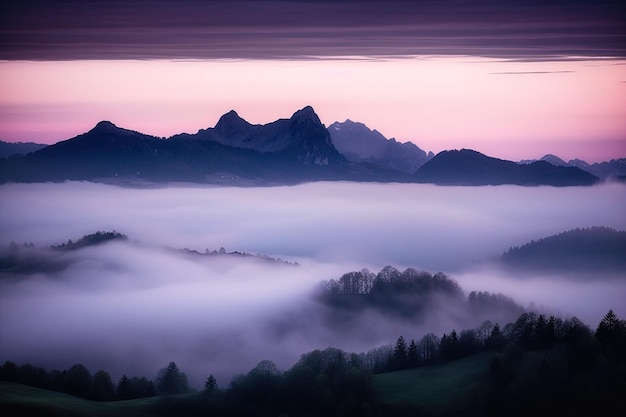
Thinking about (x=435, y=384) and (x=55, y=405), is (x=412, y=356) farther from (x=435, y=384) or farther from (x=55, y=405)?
(x=55, y=405)

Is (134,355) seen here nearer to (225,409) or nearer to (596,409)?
(225,409)

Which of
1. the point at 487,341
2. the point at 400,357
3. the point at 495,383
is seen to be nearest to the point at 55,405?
the point at 400,357

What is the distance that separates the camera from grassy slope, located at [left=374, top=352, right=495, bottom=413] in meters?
108

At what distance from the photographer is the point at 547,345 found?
4555 inches

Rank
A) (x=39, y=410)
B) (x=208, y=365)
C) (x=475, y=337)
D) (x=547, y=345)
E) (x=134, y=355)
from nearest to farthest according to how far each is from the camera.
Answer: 1. (x=39, y=410)
2. (x=547, y=345)
3. (x=475, y=337)
4. (x=208, y=365)
5. (x=134, y=355)

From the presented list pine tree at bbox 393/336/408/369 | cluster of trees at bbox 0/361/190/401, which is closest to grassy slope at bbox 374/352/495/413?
pine tree at bbox 393/336/408/369

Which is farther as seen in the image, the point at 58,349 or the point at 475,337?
the point at 58,349

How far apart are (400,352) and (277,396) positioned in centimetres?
2739

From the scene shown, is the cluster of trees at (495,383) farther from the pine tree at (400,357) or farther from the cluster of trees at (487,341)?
the pine tree at (400,357)

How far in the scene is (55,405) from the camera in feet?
342

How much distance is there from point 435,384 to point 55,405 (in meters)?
48.6

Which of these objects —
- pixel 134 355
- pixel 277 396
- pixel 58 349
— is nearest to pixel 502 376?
pixel 277 396

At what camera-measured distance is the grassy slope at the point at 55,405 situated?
99062mm

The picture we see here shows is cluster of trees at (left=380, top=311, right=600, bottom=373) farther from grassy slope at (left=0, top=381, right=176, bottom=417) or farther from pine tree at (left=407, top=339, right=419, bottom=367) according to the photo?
grassy slope at (left=0, top=381, right=176, bottom=417)
